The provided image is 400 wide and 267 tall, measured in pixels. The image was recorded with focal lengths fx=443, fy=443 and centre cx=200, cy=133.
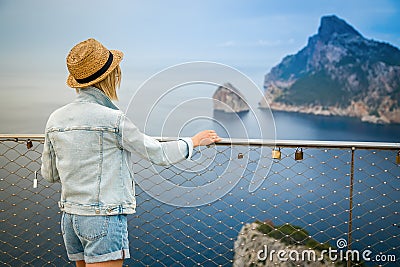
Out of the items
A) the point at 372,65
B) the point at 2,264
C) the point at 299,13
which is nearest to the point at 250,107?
the point at 2,264

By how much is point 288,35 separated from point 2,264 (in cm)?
312

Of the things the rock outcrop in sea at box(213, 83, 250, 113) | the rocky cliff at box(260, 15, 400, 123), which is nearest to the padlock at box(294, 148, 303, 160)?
the rock outcrop in sea at box(213, 83, 250, 113)

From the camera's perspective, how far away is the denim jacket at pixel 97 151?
2.65 feet

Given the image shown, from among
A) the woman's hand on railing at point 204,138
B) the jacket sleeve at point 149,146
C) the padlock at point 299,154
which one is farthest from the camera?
the padlock at point 299,154

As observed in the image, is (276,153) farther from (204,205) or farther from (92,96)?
(92,96)

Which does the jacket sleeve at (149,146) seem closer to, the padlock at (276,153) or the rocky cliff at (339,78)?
the padlock at (276,153)

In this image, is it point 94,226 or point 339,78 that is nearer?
point 94,226

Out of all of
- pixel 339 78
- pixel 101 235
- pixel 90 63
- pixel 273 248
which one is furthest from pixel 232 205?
pixel 339 78

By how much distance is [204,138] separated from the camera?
0.93m

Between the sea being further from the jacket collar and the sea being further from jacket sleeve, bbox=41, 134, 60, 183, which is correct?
jacket sleeve, bbox=41, 134, 60, 183

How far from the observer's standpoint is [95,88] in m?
0.84

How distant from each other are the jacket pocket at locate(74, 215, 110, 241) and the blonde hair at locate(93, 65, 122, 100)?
0.76 feet

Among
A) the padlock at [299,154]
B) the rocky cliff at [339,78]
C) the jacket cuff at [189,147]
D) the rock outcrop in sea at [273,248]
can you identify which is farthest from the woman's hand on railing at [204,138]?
the rocky cliff at [339,78]

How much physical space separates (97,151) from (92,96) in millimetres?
105
